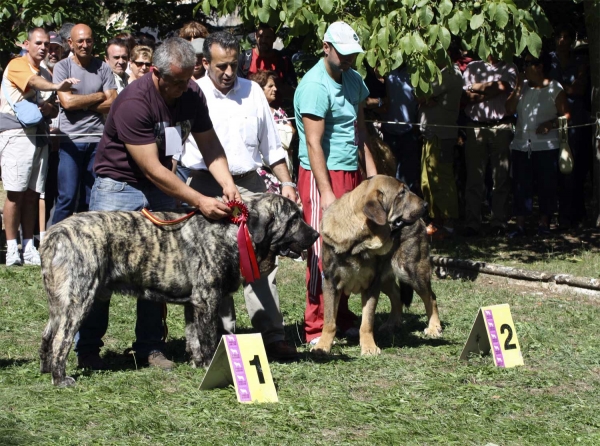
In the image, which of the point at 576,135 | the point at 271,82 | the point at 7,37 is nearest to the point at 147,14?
the point at 7,37

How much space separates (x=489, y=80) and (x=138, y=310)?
7.08m

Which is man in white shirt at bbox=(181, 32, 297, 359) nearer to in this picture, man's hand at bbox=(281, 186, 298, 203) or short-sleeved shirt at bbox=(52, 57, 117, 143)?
man's hand at bbox=(281, 186, 298, 203)

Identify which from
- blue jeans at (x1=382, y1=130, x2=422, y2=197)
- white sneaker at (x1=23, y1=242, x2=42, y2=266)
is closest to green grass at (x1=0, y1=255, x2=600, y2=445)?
white sneaker at (x1=23, y1=242, x2=42, y2=266)

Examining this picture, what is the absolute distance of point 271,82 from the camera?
9836 millimetres

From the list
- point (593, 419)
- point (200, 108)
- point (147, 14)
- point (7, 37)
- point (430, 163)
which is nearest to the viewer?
point (593, 419)

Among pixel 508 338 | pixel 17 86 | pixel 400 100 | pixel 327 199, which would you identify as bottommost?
pixel 508 338

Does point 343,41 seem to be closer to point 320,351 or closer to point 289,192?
point 289,192

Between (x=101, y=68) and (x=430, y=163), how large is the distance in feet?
15.0

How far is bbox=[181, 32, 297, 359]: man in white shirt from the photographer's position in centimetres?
637

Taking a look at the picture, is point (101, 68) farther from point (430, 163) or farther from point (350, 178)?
point (430, 163)

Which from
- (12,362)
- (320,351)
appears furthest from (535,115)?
(12,362)

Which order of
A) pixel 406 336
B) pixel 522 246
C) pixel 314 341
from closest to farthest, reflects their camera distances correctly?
pixel 314 341 < pixel 406 336 < pixel 522 246

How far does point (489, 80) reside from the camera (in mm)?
11867

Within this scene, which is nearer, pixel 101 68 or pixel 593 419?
pixel 593 419
